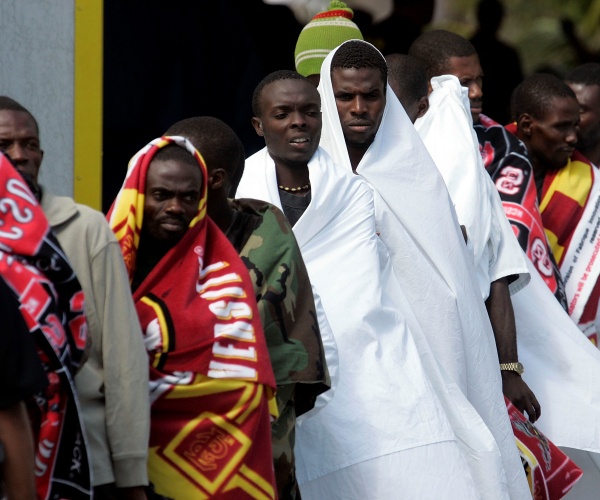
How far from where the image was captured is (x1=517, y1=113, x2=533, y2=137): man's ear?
22.6 ft

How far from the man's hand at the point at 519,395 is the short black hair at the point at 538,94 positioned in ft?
4.39

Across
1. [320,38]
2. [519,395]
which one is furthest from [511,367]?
[320,38]

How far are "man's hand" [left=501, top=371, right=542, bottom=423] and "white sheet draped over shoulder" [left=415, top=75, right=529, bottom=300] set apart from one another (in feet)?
1.10

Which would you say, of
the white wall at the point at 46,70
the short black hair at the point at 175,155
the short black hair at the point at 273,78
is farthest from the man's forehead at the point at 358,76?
the short black hair at the point at 175,155

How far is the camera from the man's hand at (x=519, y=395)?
6.04 meters

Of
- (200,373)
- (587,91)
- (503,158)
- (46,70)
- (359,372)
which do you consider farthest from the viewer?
(587,91)

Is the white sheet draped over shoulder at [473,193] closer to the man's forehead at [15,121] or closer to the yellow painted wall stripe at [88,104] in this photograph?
the yellow painted wall stripe at [88,104]

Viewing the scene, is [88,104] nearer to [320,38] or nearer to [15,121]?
[320,38]

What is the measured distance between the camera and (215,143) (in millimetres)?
4652

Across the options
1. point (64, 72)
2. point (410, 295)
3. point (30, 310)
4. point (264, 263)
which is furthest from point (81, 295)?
point (64, 72)

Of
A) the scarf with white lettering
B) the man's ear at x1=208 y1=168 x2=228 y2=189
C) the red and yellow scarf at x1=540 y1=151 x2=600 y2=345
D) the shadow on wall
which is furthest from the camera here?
the shadow on wall

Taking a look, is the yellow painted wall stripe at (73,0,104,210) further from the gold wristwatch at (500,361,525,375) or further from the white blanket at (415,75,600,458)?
the gold wristwatch at (500,361,525,375)

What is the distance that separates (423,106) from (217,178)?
186 centimetres

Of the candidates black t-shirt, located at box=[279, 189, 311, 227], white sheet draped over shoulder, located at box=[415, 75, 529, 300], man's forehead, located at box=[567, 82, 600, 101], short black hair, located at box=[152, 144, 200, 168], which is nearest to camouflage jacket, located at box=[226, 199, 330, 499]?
short black hair, located at box=[152, 144, 200, 168]
